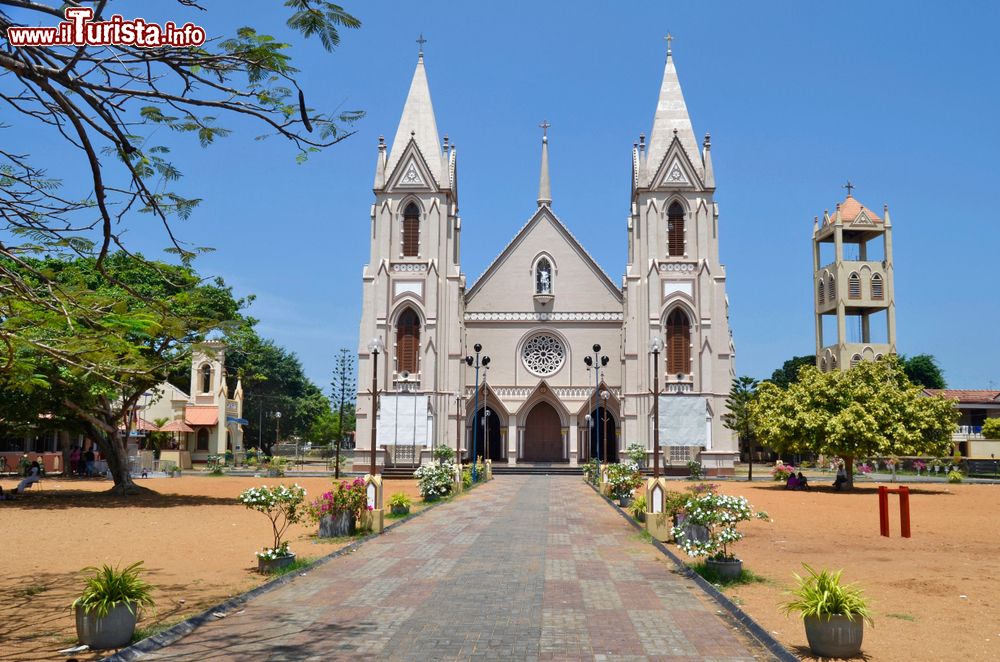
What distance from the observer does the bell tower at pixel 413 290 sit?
49562 millimetres

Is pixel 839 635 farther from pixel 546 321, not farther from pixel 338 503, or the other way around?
pixel 546 321

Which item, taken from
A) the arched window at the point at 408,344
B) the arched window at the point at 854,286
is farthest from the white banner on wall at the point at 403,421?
the arched window at the point at 854,286

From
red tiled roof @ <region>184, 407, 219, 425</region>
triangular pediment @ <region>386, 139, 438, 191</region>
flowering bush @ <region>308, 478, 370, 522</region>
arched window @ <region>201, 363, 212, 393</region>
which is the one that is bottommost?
flowering bush @ <region>308, 478, 370, 522</region>

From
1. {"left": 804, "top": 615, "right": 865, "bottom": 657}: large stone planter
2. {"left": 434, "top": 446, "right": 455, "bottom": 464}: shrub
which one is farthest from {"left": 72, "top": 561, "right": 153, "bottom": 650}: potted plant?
{"left": 434, "top": 446, "right": 455, "bottom": 464}: shrub

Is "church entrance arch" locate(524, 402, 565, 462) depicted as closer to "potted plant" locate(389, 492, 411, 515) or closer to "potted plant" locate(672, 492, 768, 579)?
"potted plant" locate(389, 492, 411, 515)

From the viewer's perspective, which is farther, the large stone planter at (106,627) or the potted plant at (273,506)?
the potted plant at (273,506)

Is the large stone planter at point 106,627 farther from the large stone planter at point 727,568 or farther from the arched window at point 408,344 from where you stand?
the arched window at point 408,344

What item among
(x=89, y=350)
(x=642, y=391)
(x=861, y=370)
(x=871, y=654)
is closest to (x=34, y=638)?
(x=89, y=350)

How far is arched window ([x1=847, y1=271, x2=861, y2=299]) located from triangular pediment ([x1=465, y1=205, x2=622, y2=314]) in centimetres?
1943

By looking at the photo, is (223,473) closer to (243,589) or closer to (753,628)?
(243,589)

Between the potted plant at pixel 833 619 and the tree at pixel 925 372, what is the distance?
8865cm

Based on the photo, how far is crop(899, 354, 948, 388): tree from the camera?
88.7 m

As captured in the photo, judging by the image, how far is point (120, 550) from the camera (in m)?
15.6

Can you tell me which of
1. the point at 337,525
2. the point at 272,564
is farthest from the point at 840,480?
the point at 272,564
